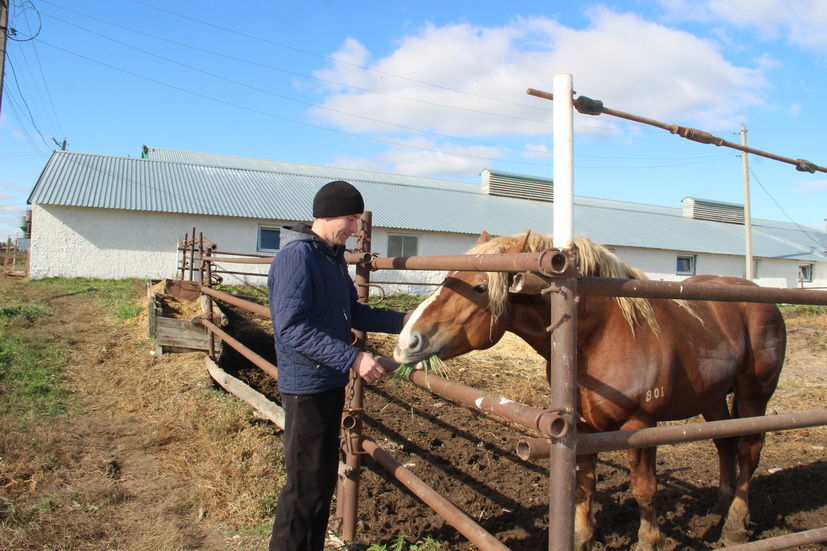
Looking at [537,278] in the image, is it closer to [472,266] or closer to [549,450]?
[472,266]

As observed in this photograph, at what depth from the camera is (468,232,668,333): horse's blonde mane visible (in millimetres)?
2496

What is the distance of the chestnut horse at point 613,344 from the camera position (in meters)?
2.48

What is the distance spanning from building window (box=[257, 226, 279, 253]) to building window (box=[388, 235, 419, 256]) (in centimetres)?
397

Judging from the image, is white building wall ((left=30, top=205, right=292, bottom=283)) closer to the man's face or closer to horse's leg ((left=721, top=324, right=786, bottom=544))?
the man's face

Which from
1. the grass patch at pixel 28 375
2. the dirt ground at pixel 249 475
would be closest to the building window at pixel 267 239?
the grass patch at pixel 28 375

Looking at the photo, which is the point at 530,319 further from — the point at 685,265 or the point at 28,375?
the point at 685,265

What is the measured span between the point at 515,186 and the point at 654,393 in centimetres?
2545

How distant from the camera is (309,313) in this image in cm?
220

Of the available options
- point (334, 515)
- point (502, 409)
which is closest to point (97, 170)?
point (334, 515)

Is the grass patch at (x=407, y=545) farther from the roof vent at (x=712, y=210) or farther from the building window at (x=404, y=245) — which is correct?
the roof vent at (x=712, y=210)

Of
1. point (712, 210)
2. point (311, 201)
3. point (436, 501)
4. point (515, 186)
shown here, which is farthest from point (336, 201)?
point (712, 210)

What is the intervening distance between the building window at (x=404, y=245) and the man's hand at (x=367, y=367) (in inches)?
695

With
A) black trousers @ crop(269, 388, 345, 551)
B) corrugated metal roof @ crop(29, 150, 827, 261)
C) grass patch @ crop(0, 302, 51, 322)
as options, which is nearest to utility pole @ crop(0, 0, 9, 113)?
grass patch @ crop(0, 302, 51, 322)

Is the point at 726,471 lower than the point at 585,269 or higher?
lower
